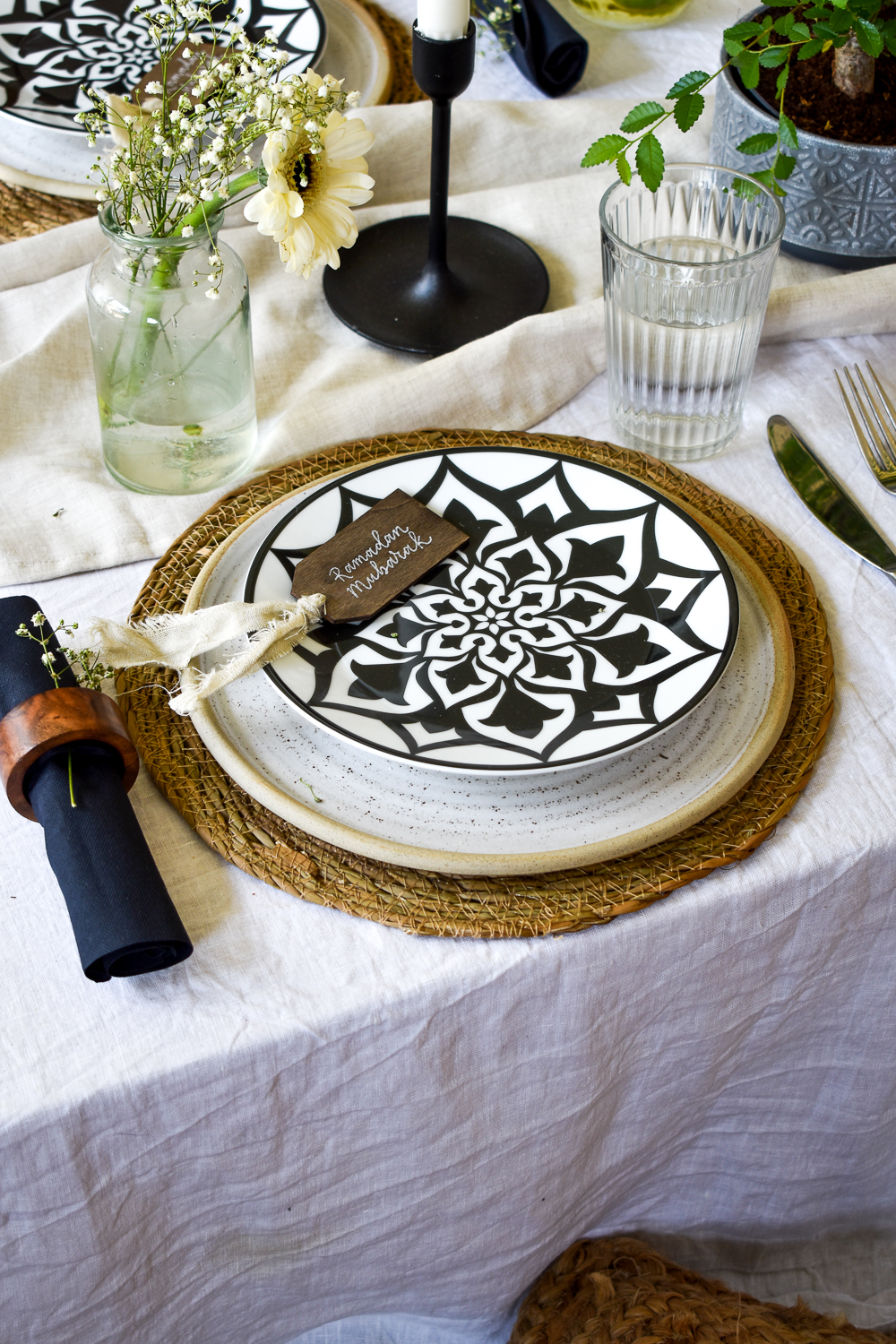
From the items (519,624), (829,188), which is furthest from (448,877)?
(829,188)

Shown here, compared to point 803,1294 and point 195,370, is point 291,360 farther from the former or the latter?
point 803,1294

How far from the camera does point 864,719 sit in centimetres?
69

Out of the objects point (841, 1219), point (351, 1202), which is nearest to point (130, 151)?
point (351, 1202)

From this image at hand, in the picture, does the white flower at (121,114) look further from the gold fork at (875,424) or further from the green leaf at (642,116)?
the gold fork at (875,424)

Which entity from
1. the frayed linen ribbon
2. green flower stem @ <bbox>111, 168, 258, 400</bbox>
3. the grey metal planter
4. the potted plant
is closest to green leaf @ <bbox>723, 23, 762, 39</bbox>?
the potted plant

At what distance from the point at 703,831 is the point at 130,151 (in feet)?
1.69

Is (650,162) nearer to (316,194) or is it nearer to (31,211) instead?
(316,194)

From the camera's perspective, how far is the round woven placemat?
59 cm

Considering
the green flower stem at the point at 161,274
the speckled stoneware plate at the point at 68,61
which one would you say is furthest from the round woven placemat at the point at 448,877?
the speckled stoneware plate at the point at 68,61

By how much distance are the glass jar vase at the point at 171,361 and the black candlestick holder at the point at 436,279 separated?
0.60ft

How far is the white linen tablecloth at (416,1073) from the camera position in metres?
0.56

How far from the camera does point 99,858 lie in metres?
0.56

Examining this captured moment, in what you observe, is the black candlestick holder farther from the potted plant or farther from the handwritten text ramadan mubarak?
the handwritten text ramadan mubarak

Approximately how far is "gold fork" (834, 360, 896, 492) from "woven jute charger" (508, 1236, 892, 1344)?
1.84ft
